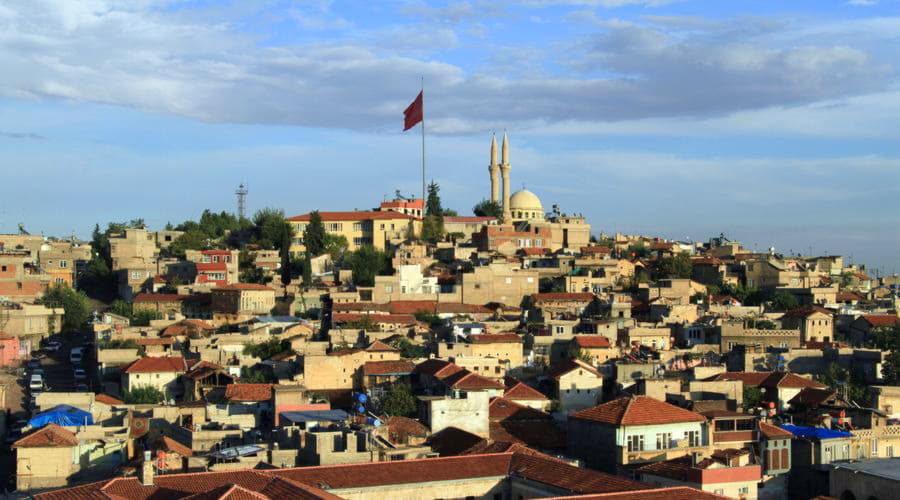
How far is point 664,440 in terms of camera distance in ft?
98.8

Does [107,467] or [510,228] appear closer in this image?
[107,467]

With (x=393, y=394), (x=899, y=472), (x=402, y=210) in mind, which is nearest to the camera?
(x=899, y=472)

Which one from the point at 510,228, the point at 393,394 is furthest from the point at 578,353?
the point at 510,228

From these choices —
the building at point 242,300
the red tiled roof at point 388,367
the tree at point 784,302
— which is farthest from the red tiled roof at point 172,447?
the tree at point 784,302

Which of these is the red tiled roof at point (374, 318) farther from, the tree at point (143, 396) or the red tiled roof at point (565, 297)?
the tree at point (143, 396)

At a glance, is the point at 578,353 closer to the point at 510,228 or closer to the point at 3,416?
the point at 3,416

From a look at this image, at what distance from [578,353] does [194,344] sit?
45.7 feet

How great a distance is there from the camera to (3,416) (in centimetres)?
3841

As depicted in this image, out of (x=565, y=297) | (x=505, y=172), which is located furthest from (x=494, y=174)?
(x=565, y=297)

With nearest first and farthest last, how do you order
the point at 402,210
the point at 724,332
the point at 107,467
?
1. the point at 107,467
2. the point at 724,332
3. the point at 402,210

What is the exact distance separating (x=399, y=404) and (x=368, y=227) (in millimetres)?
36321

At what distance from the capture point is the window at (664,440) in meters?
30.1

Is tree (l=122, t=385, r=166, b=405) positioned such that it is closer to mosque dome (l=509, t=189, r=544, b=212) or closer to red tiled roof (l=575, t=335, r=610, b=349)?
red tiled roof (l=575, t=335, r=610, b=349)

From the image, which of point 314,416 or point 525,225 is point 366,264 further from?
point 314,416
